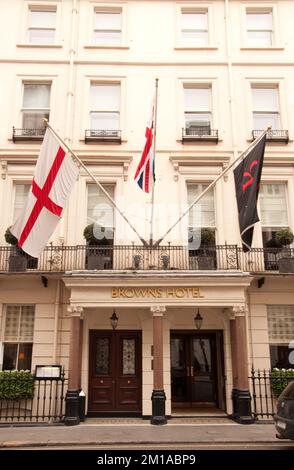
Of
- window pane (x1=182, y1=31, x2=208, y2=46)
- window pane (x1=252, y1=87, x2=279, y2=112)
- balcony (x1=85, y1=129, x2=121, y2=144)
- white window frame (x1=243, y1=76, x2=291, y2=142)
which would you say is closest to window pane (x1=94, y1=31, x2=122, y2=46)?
window pane (x1=182, y1=31, x2=208, y2=46)

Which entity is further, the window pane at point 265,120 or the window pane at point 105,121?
the window pane at point 265,120

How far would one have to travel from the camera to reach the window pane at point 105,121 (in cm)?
1586

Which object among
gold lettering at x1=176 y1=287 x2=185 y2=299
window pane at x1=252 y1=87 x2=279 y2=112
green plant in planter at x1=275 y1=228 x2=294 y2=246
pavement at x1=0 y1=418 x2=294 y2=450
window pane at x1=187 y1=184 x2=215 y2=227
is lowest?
Answer: pavement at x1=0 y1=418 x2=294 y2=450

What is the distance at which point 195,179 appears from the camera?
15102 mm

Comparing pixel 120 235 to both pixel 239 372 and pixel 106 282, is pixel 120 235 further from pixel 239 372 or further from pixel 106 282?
pixel 239 372

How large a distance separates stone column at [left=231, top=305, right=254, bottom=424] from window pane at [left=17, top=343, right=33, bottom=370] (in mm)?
6670

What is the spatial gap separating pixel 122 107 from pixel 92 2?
5232 millimetres

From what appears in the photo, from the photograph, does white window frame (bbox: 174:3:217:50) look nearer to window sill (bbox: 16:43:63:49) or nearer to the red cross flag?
window sill (bbox: 16:43:63:49)

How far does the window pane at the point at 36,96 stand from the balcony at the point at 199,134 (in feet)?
18.2

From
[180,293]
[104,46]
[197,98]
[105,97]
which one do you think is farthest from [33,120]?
[180,293]

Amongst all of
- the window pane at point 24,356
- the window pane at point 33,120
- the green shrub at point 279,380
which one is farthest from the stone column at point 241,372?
the window pane at point 33,120

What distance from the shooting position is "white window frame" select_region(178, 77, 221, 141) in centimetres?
1576

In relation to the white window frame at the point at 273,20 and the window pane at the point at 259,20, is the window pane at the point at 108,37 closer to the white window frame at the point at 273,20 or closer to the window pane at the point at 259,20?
the white window frame at the point at 273,20
